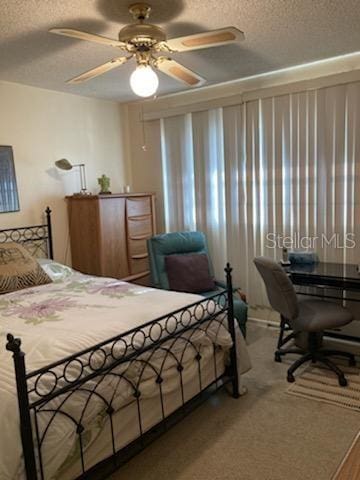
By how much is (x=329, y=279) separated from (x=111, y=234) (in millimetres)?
2059

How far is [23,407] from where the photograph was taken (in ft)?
4.79

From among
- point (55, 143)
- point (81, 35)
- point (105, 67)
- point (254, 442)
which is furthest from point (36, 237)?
point (254, 442)

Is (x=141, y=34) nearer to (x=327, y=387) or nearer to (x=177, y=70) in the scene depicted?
(x=177, y=70)

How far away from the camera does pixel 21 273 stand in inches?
121

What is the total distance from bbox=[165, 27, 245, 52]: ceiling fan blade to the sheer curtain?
1698 mm

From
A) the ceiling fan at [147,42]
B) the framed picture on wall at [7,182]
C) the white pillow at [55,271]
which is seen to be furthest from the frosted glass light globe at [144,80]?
the framed picture on wall at [7,182]

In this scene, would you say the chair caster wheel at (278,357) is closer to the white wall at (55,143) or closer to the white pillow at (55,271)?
the white pillow at (55,271)

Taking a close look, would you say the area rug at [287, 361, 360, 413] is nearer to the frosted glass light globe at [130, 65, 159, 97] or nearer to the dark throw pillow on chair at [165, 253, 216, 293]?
the dark throw pillow on chair at [165, 253, 216, 293]

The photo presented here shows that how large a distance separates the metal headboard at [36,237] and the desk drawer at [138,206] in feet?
2.59

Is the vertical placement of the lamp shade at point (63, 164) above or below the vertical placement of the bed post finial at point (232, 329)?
above

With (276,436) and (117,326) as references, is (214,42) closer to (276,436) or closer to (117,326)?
(117,326)

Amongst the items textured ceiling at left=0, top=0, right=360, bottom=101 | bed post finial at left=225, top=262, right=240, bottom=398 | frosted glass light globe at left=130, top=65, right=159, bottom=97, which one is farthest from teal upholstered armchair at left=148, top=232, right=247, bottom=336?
frosted glass light globe at left=130, top=65, right=159, bottom=97

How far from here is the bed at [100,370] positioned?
5.05 feet

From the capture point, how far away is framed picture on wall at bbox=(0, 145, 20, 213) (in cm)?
355
